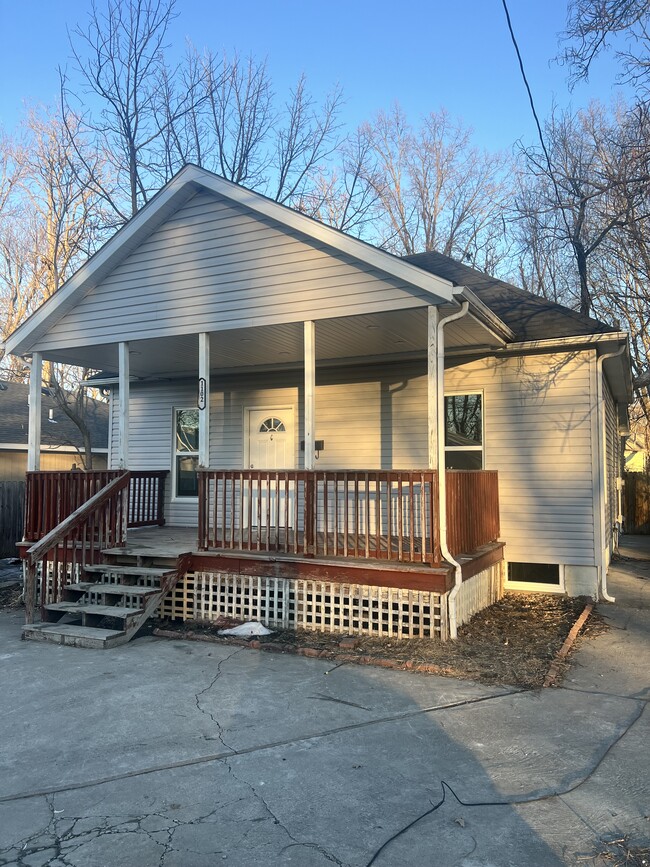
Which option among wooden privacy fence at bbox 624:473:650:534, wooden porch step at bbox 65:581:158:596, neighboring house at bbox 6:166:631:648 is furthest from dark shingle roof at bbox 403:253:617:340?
wooden privacy fence at bbox 624:473:650:534

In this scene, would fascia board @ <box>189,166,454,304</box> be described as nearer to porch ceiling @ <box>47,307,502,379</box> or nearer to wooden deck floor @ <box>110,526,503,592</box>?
porch ceiling @ <box>47,307,502,379</box>

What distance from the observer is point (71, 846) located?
2.84 m

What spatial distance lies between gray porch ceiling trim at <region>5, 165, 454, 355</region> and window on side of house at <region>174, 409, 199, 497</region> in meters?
2.93

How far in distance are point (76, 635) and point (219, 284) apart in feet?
14.0

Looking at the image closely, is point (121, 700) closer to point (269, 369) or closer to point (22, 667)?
point (22, 667)

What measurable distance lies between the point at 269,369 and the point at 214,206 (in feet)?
10.0

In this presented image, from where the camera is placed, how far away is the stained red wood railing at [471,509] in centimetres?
666

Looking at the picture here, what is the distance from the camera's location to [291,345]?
29.1 ft

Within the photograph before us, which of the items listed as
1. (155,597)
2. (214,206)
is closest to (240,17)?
(214,206)

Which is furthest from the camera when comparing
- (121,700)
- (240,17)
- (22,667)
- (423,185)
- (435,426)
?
(423,185)

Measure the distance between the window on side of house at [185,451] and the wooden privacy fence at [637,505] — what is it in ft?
49.1

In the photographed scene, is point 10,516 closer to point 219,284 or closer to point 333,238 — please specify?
point 219,284

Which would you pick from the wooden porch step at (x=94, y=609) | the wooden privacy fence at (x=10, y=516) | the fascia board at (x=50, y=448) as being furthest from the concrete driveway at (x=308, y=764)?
the fascia board at (x=50, y=448)

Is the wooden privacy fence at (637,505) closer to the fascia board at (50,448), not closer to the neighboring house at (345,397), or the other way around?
the neighboring house at (345,397)
